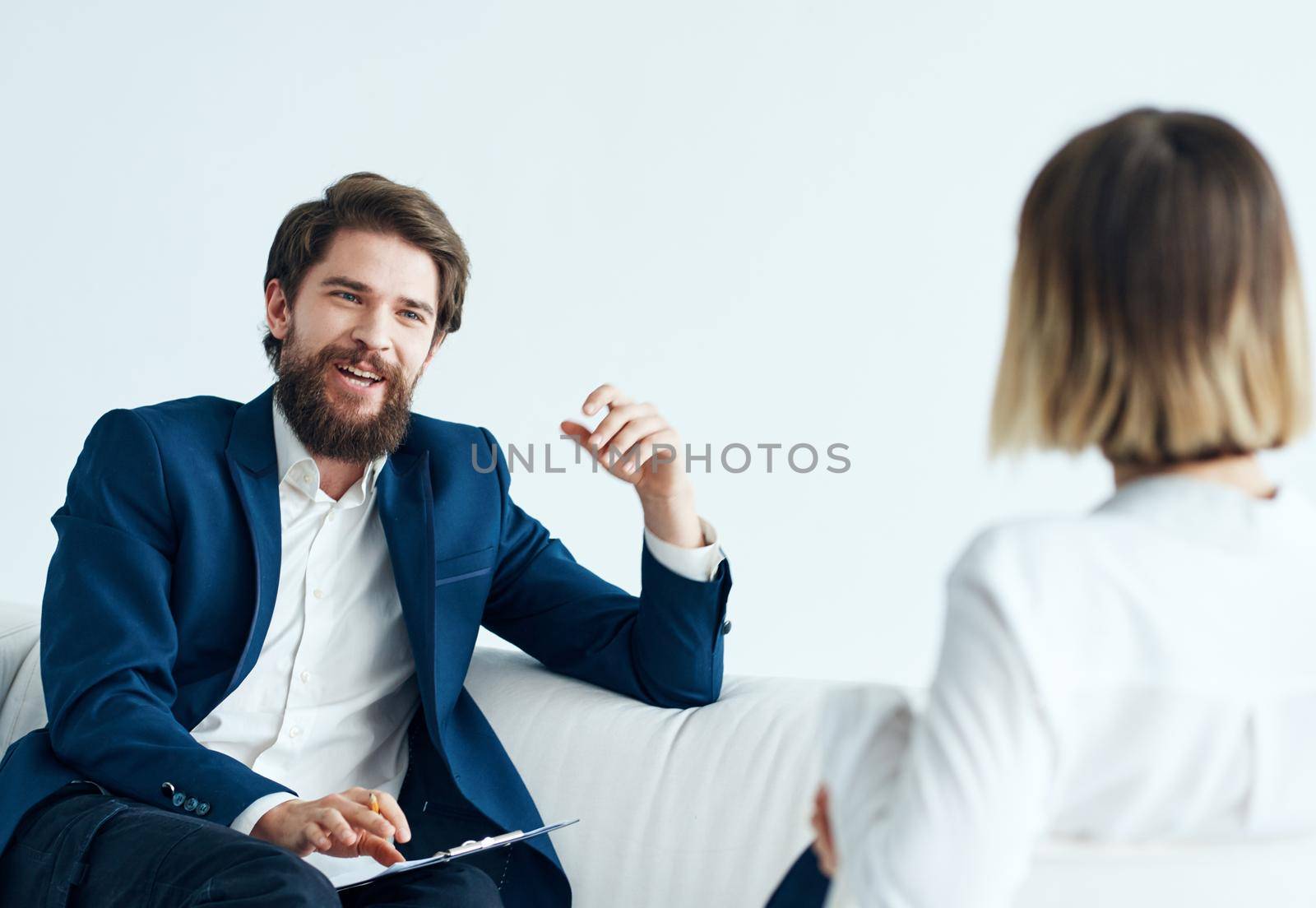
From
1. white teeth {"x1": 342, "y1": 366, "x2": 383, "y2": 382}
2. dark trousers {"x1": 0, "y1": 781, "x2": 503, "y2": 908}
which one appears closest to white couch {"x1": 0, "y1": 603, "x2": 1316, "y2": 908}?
dark trousers {"x1": 0, "y1": 781, "x2": 503, "y2": 908}

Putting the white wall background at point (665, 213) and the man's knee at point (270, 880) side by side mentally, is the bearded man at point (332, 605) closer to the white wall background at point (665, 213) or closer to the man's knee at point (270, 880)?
the man's knee at point (270, 880)

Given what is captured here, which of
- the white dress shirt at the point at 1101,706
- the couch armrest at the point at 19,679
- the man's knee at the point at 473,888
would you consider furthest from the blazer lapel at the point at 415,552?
the white dress shirt at the point at 1101,706

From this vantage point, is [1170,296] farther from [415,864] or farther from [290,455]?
[290,455]

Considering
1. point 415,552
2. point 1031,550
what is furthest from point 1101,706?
point 415,552

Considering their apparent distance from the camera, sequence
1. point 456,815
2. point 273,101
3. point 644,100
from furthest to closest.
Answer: point 273,101 → point 644,100 → point 456,815

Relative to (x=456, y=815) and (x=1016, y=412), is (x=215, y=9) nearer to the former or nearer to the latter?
(x=456, y=815)

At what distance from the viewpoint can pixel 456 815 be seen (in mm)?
1957

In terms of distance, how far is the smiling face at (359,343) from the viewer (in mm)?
2064

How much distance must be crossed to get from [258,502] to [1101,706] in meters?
1.42

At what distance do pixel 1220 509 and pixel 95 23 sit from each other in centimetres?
352

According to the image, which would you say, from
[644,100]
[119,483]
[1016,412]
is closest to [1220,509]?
[1016,412]

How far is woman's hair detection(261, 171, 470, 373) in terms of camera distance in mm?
2195

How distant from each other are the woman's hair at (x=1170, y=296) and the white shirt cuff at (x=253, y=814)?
3.65 ft

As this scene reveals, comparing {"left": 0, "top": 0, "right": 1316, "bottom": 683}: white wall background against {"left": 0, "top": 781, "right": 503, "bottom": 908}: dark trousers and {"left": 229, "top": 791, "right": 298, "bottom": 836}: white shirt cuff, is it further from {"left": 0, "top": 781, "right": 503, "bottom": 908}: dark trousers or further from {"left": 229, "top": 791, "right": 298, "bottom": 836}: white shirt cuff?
{"left": 229, "top": 791, "right": 298, "bottom": 836}: white shirt cuff
